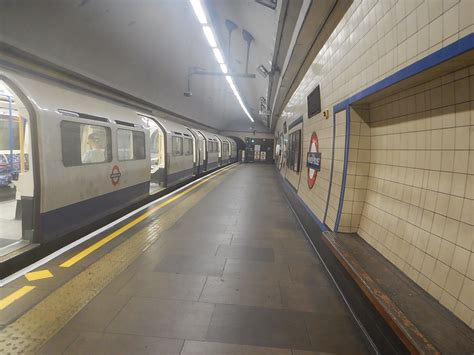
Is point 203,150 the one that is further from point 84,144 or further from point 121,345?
point 121,345

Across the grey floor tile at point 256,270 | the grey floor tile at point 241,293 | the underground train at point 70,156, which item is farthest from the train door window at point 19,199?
the grey floor tile at point 256,270

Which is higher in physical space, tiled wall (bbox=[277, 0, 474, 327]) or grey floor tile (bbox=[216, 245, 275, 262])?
tiled wall (bbox=[277, 0, 474, 327])

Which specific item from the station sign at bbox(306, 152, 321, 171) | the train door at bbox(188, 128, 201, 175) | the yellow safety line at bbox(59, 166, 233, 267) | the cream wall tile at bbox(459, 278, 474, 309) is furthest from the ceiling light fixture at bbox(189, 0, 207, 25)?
the train door at bbox(188, 128, 201, 175)

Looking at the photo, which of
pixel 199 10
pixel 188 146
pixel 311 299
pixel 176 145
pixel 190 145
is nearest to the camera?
pixel 311 299

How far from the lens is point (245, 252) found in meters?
3.94

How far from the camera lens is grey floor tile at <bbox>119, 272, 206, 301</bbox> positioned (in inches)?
108

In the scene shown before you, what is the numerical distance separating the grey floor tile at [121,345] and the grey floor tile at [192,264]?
113 centimetres

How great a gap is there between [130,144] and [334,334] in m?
5.15

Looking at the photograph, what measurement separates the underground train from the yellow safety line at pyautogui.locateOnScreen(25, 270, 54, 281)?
1.72 feet

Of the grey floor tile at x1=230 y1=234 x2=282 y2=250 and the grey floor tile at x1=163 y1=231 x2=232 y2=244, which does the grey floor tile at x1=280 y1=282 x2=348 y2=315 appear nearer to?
the grey floor tile at x1=230 y1=234 x2=282 y2=250

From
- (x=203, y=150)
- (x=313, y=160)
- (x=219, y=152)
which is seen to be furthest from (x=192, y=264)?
(x=219, y=152)

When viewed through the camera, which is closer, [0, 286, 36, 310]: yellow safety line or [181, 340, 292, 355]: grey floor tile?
[181, 340, 292, 355]: grey floor tile

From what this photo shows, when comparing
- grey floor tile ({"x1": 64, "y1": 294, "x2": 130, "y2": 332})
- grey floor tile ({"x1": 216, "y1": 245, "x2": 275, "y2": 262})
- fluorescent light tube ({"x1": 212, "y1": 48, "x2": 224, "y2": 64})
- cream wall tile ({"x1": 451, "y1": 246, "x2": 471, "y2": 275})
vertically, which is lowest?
grey floor tile ({"x1": 216, "y1": 245, "x2": 275, "y2": 262})

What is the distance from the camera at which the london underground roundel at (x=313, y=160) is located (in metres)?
4.63
